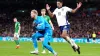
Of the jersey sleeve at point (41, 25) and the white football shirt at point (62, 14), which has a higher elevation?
the white football shirt at point (62, 14)

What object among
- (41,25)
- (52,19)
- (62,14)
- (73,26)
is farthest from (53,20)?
(41,25)

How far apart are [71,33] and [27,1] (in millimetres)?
15602

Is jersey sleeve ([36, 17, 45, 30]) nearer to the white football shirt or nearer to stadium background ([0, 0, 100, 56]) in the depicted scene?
the white football shirt

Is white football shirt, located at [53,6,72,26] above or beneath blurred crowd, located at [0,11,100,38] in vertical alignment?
above

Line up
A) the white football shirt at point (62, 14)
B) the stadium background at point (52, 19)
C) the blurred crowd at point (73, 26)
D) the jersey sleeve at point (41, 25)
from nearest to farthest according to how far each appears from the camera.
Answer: the jersey sleeve at point (41, 25) → the white football shirt at point (62, 14) → the blurred crowd at point (73, 26) → the stadium background at point (52, 19)

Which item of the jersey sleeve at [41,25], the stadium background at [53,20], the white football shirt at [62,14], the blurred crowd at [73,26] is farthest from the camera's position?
the blurred crowd at [73,26]

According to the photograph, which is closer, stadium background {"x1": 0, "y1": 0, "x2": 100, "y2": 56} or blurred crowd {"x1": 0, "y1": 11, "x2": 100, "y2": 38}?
stadium background {"x1": 0, "y1": 0, "x2": 100, "y2": 56}

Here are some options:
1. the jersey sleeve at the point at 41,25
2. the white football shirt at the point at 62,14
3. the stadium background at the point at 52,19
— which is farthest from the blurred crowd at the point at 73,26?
the jersey sleeve at the point at 41,25

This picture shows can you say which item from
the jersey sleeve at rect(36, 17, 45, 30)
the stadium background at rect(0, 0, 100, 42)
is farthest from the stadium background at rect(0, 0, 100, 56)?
the jersey sleeve at rect(36, 17, 45, 30)

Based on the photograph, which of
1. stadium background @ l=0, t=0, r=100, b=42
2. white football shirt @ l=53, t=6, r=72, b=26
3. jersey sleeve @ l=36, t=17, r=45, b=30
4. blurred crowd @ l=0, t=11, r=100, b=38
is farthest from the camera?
stadium background @ l=0, t=0, r=100, b=42

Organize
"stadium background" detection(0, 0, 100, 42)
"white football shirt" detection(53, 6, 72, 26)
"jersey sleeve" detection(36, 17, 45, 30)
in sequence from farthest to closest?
"stadium background" detection(0, 0, 100, 42) < "white football shirt" detection(53, 6, 72, 26) < "jersey sleeve" detection(36, 17, 45, 30)

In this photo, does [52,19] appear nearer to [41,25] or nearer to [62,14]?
[62,14]

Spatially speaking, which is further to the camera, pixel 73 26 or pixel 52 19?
pixel 52 19

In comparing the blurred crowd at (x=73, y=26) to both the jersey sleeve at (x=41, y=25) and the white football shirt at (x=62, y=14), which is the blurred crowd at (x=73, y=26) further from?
the jersey sleeve at (x=41, y=25)
